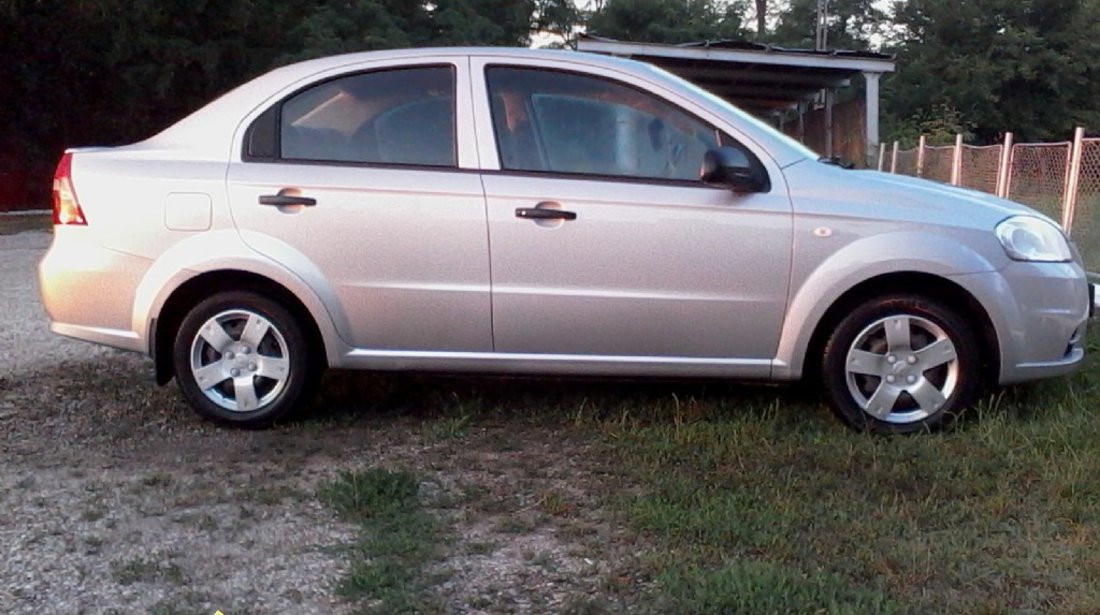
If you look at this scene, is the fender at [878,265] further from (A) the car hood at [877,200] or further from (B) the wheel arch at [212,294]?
(B) the wheel arch at [212,294]

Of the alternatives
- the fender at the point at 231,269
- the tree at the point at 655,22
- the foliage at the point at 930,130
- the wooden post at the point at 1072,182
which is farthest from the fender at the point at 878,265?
the tree at the point at 655,22

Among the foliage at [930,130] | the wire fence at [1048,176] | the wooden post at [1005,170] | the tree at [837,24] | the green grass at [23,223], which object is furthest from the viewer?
the tree at [837,24]

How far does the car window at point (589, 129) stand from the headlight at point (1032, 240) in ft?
4.25

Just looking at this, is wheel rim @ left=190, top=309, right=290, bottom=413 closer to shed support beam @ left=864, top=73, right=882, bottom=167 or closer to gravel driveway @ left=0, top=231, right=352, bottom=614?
gravel driveway @ left=0, top=231, right=352, bottom=614

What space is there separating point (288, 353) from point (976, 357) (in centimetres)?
298

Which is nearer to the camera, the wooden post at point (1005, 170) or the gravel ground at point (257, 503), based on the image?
the gravel ground at point (257, 503)

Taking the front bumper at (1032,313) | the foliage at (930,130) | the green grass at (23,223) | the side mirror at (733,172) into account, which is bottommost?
the green grass at (23,223)

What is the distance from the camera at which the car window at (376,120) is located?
16.8ft

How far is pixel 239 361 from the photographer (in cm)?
517

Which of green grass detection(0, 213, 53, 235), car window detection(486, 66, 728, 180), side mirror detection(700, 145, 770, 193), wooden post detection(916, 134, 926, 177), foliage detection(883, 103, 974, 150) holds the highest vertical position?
car window detection(486, 66, 728, 180)

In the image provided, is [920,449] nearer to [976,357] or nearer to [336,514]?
[976,357]

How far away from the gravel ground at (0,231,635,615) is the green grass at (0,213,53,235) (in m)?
14.3

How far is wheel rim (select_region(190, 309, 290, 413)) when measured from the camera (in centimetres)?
513

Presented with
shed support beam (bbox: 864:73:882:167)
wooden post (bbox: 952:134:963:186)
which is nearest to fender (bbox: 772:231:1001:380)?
wooden post (bbox: 952:134:963:186)
